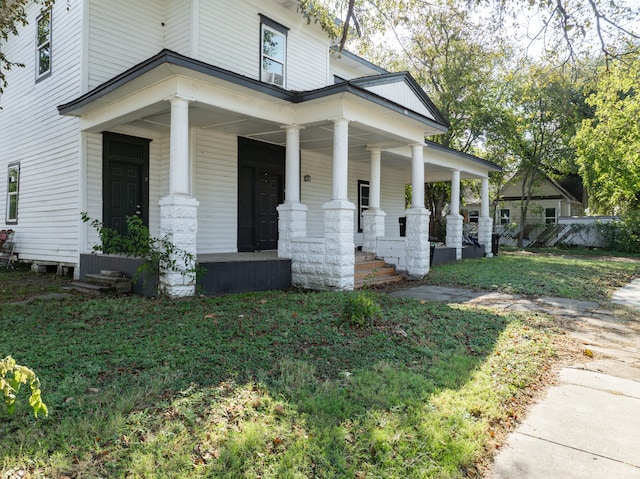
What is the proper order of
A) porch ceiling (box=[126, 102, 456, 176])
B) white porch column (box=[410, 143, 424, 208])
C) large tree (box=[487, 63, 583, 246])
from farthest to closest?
large tree (box=[487, 63, 583, 246]) → white porch column (box=[410, 143, 424, 208]) → porch ceiling (box=[126, 102, 456, 176])

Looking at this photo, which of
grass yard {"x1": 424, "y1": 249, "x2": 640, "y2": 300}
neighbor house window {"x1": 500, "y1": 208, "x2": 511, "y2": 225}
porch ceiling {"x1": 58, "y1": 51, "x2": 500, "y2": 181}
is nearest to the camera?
porch ceiling {"x1": 58, "y1": 51, "x2": 500, "y2": 181}

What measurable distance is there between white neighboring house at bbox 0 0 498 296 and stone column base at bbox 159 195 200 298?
0.9 inches

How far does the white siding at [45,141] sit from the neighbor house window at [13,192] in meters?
0.21

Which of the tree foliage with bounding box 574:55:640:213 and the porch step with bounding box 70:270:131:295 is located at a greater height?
the tree foliage with bounding box 574:55:640:213

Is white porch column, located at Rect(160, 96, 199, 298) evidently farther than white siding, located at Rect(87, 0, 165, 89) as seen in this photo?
No

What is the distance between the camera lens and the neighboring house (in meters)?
26.4

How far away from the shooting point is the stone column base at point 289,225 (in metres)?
8.36

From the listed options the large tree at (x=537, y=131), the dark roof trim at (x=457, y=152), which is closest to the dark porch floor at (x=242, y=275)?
the dark roof trim at (x=457, y=152)

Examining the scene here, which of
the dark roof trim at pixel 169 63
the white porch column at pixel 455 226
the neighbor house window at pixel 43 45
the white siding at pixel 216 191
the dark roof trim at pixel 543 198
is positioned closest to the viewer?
the dark roof trim at pixel 169 63

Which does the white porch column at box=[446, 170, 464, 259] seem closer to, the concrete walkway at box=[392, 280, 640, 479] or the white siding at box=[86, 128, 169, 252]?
the concrete walkway at box=[392, 280, 640, 479]

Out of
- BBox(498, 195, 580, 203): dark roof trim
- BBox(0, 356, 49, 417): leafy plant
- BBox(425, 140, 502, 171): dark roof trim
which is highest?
BBox(425, 140, 502, 171): dark roof trim

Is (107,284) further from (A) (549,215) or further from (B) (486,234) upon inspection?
(A) (549,215)

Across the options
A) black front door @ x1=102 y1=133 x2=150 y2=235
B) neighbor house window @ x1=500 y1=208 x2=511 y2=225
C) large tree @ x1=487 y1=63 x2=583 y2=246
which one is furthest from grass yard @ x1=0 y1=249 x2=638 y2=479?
neighbor house window @ x1=500 y1=208 x2=511 y2=225

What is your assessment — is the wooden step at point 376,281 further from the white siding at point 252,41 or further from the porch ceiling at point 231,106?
the white siding at point 252,41
